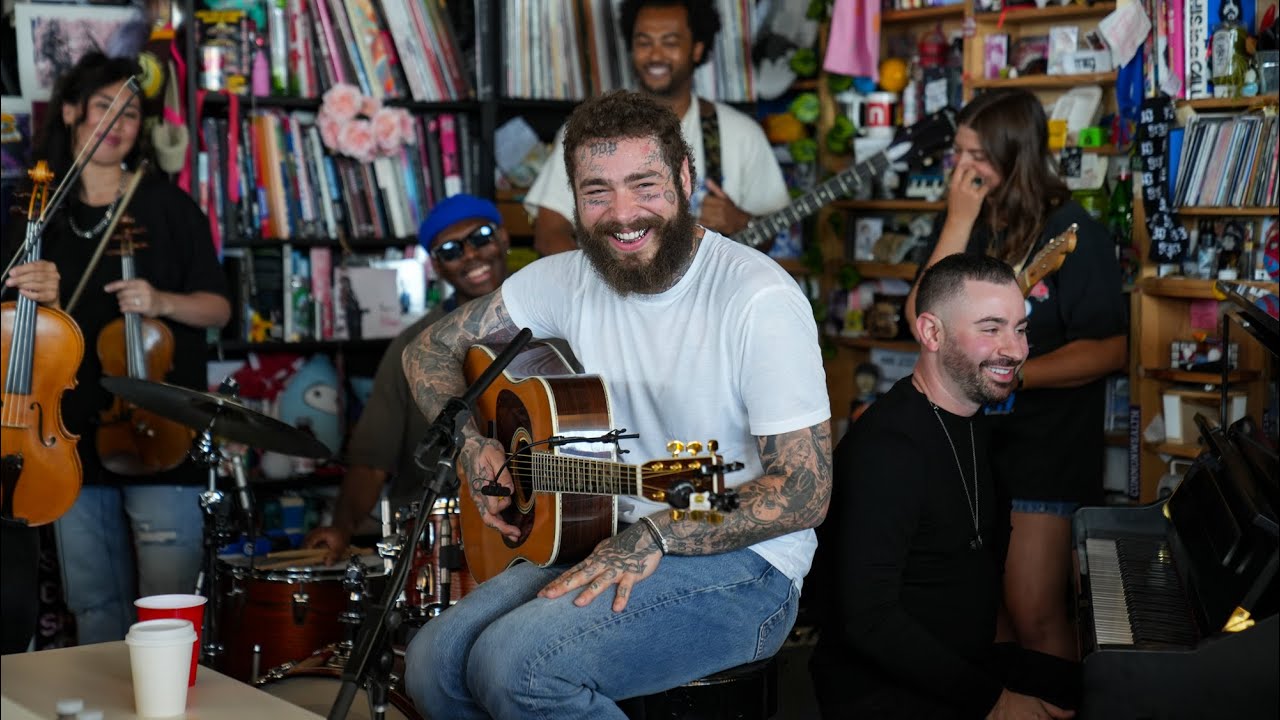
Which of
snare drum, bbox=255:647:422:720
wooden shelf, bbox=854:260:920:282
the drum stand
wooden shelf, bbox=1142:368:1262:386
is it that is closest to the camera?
snare drum, bbox=255:647:422:720

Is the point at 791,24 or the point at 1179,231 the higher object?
the point at 791,24

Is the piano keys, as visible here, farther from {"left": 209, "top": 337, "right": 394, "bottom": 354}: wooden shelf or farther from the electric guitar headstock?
{"left": 209, "top": 337, "right": 394, "bottom": 354}: wooden shelf

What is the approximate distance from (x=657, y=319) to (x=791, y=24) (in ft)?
9.63

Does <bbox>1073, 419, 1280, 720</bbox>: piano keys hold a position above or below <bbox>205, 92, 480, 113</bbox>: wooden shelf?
below

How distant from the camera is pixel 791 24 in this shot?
515 centimetres

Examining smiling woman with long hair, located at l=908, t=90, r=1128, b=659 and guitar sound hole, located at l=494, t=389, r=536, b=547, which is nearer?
guitar sound hole, located at l=494, t=389, r=536, b=547

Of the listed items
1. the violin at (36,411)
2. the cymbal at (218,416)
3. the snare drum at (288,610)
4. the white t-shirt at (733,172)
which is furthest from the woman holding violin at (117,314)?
the white t-shirt at (733,172)

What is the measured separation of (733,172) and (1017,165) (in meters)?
1.26

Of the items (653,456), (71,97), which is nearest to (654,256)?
(653,456)

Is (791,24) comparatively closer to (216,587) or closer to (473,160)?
(473,160)

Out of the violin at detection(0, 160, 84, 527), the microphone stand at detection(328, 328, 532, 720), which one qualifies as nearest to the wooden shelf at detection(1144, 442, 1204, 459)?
the microphone stand at detection(328, 328, 532, 720)

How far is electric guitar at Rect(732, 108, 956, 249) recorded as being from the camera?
4.26m

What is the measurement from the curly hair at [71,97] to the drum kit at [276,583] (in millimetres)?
921

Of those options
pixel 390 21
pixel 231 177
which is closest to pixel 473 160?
pixel 390 21
